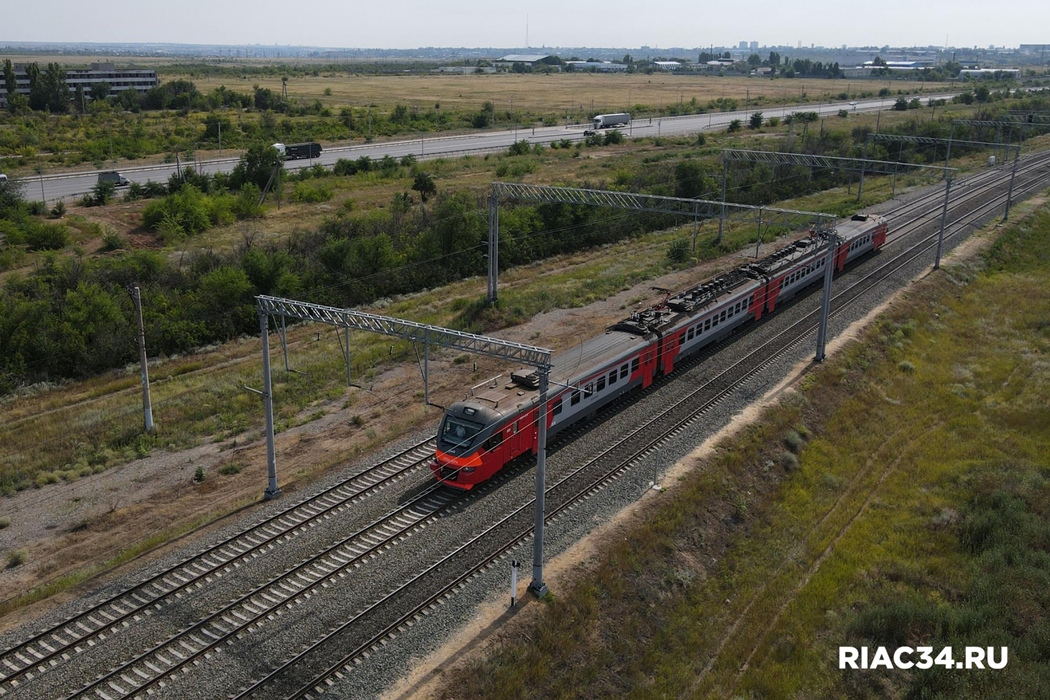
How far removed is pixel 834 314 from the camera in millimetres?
41969

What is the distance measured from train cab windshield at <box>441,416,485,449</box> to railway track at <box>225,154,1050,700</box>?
2410 millimetres

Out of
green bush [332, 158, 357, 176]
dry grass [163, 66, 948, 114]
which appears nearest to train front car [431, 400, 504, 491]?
green bush [332, 158, 357, 176]

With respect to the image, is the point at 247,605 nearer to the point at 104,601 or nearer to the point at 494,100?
the point at 104,601

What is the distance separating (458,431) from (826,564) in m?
10.6

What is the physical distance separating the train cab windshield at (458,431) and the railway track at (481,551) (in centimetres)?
241

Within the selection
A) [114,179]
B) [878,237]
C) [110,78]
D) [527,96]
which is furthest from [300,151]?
[527,96]

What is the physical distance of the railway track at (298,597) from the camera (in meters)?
17.1

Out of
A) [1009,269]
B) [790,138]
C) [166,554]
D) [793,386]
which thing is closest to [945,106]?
[790,138]

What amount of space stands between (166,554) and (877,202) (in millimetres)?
64452

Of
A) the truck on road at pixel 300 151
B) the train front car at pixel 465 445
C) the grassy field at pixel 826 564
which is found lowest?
the grassy field at pixel 826 564

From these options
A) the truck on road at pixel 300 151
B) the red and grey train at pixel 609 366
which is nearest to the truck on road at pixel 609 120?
the truck on road at pixel 300 151

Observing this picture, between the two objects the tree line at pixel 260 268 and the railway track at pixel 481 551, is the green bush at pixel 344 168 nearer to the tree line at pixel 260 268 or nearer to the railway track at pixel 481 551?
the tree line at pixel 260 268

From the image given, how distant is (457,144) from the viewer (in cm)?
9862

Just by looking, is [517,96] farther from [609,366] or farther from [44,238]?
[609,366]
